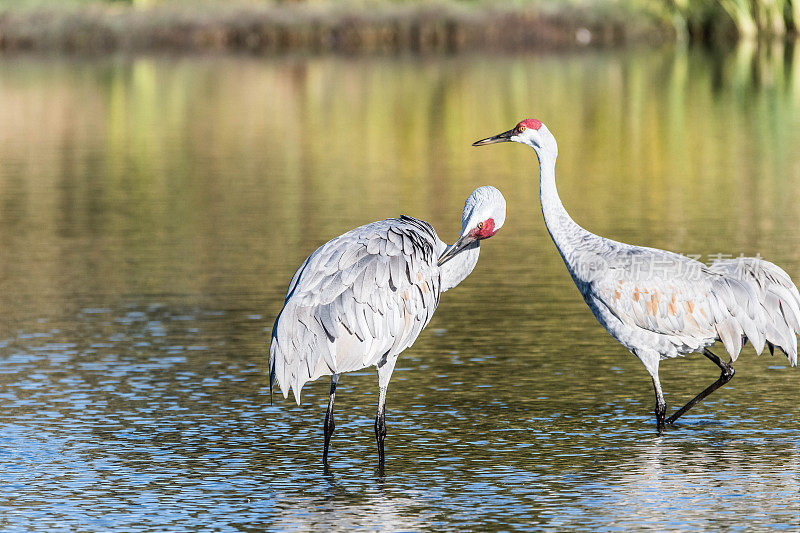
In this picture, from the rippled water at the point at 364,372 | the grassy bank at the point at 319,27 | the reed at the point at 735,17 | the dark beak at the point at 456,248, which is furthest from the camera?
the reed at the point at 735,17

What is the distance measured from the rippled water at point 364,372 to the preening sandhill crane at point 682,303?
0.59 metres

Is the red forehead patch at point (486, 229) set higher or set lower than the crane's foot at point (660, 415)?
higher

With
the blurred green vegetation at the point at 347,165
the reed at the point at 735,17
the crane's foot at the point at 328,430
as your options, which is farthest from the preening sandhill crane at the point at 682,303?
the reed at the point at 735,17

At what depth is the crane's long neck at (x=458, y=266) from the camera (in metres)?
11.1

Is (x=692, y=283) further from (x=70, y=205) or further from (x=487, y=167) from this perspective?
(x=487, y=167)

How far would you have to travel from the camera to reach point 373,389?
12625mm

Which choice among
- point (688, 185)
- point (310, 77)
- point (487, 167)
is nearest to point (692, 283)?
point (688, 185)

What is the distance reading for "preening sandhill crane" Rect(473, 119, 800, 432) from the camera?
11211 mm

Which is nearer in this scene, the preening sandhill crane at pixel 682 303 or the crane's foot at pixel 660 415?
the crane's foot at pixel 660 415

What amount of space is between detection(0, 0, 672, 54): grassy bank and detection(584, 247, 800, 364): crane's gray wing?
5137cm

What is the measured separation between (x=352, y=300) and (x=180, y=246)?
938 centimetres

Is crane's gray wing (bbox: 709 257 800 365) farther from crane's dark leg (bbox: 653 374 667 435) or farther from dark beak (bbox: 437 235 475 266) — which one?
dark beak (bbox: 437 235 475 266)

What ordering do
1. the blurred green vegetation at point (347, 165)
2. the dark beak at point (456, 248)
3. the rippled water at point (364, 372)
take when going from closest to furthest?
the rippled water at point (364, 372) → the dark beak at point (456, 248) → the blurred green vegetation at point (347, 165)

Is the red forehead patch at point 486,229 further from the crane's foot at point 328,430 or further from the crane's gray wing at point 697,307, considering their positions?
the crane's foot at point 328,430
